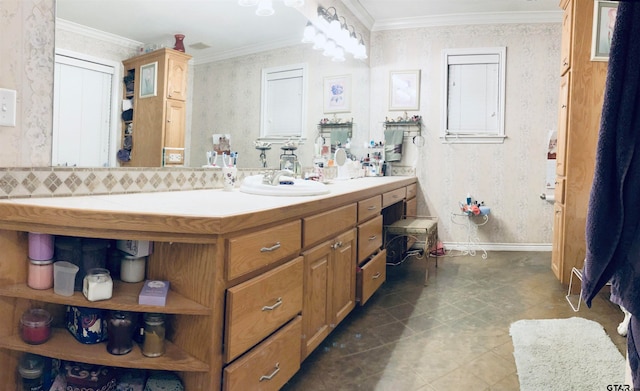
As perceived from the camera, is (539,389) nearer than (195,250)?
No

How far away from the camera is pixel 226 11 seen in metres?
2.02

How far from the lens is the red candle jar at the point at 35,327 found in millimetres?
1213

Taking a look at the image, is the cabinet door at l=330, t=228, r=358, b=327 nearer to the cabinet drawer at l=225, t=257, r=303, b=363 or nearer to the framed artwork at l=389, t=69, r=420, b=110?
the cabinet drawer at l=225, t=257, r=303, b=363

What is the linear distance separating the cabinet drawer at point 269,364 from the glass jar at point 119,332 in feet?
1.04

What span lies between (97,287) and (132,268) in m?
0.13

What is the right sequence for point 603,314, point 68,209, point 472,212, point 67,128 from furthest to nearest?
point 472,212 → point 603,314 → point 67,128 → point 68,209

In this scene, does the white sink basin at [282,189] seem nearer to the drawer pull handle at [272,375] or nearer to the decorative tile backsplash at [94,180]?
the decorative tile backsplash at [94,180]

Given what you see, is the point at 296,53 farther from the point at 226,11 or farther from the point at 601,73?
the point at 601,73

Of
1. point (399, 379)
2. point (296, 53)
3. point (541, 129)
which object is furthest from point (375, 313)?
point (541, 129)

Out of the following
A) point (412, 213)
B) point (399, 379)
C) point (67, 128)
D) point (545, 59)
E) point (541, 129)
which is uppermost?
point (545, 59)

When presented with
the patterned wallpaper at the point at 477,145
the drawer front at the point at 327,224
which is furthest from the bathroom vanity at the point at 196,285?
the patterned wallpaper at the point at 477,145

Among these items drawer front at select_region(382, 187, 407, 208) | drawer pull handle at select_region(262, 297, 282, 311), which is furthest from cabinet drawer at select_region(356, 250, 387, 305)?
drawer pull handle at select_region(262, 297, 282, 311)

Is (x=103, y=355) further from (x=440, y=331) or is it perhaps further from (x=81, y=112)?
(x=440, y=331)

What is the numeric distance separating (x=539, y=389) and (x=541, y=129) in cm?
335
